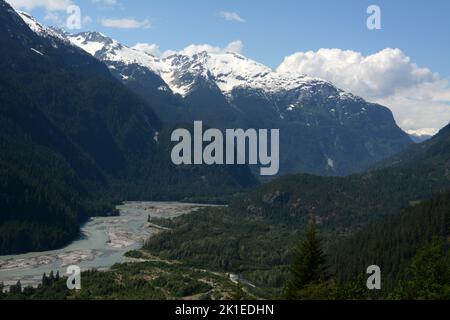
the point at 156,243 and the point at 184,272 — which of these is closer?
the point at 184,272

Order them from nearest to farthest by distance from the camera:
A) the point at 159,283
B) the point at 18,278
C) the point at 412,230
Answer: the point at 159,283, the point at 18,278, the point at 412,230
